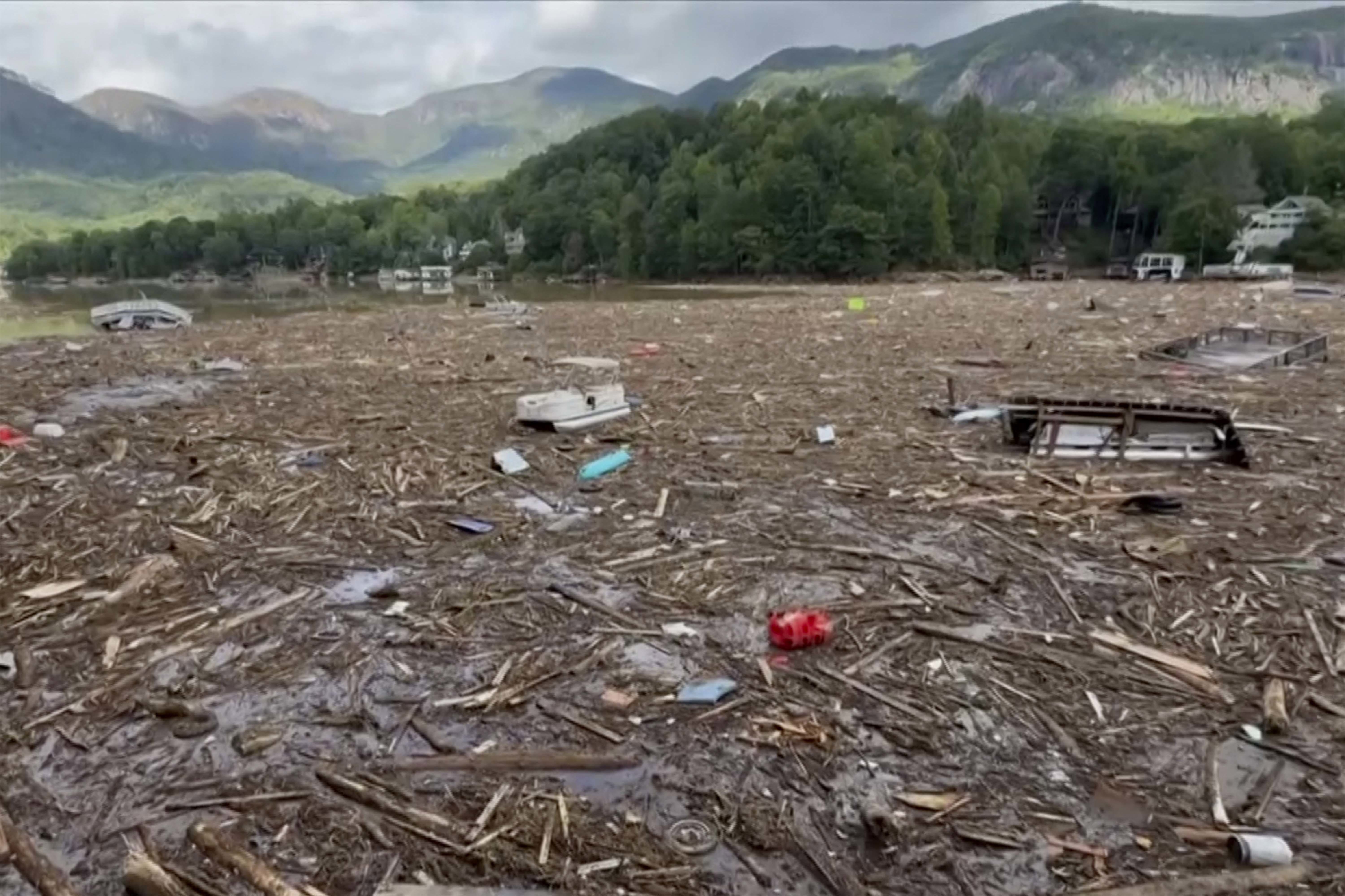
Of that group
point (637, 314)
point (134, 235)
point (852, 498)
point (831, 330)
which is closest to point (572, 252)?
point (134, 235)

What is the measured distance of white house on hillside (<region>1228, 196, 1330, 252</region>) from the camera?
183 ft

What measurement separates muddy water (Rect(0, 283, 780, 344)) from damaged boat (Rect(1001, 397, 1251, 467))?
2283 cm

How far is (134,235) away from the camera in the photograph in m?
107

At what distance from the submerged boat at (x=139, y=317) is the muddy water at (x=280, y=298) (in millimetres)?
715

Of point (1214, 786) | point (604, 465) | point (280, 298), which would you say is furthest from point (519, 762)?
point (280, 298)

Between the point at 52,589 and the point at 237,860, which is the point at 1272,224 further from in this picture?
the point at 237,860

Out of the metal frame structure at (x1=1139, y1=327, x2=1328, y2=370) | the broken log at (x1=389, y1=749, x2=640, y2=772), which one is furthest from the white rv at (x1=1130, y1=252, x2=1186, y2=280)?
the broken log at (x1=389, y1=749, x2=640, y2=772)

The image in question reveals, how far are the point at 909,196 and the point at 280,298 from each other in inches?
1774

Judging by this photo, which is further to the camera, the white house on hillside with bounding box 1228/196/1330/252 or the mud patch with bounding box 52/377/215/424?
the white house on hillside with bounding box 1228/196/1330/252

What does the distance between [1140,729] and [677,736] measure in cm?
215

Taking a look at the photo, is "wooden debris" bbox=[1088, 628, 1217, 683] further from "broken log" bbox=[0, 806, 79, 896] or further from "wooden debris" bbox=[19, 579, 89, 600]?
"wooden debris" bbox=[19, 579, 89, 600]

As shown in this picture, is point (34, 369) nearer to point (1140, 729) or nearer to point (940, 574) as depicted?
point (940, 574)

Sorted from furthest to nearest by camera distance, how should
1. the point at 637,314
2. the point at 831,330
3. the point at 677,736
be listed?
the point at 637,314, the point at 831,330, the point at 677,736

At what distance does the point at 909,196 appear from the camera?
65812 millimetres
